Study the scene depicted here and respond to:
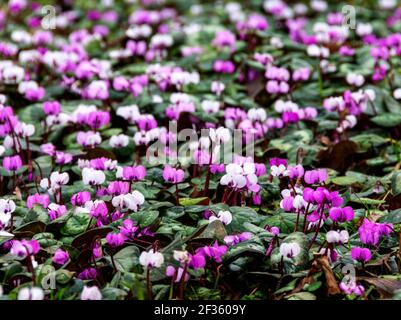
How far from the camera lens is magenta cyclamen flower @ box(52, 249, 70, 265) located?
2619mm

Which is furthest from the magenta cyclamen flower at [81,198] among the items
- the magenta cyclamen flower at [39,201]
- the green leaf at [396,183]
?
the green leaf at [396,183]

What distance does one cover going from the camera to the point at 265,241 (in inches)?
112

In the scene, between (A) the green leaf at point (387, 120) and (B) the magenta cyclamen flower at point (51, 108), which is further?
(A) the green leaf at point (387, 120)

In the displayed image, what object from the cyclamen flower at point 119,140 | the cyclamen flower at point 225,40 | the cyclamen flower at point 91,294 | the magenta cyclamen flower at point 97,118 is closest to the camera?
the cyclamen flower at point 91,294

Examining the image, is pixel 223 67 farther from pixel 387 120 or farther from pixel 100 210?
pixel 100 210

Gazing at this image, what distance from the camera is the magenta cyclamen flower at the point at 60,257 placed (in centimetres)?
262

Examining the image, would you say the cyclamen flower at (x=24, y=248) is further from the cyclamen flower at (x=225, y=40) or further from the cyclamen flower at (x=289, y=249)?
the cyclamen flower at (x=225, y=40)

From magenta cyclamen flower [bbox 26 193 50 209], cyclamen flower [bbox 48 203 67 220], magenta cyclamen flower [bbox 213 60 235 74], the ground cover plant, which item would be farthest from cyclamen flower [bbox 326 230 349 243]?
magenta cyclamen flower [bbox 213 60 235 74]

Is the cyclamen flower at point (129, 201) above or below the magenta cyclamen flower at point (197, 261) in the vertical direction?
above

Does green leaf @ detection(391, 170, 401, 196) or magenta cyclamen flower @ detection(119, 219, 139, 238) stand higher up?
green leaf @ detection(391, 170, 401, 196)

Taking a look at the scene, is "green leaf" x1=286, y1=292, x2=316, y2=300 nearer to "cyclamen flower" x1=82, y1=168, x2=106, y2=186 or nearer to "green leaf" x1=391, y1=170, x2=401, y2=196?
"green leaf" x1=391, y1=170, x2=401, y2=196

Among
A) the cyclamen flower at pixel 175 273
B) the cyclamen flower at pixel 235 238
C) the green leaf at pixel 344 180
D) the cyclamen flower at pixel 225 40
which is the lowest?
the cyclamen flower at pixel 175 273

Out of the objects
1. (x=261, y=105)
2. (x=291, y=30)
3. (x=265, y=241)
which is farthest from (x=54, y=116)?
(x=291, y=30)

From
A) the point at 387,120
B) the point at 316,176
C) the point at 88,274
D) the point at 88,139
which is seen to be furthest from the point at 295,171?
the point at 387,120
